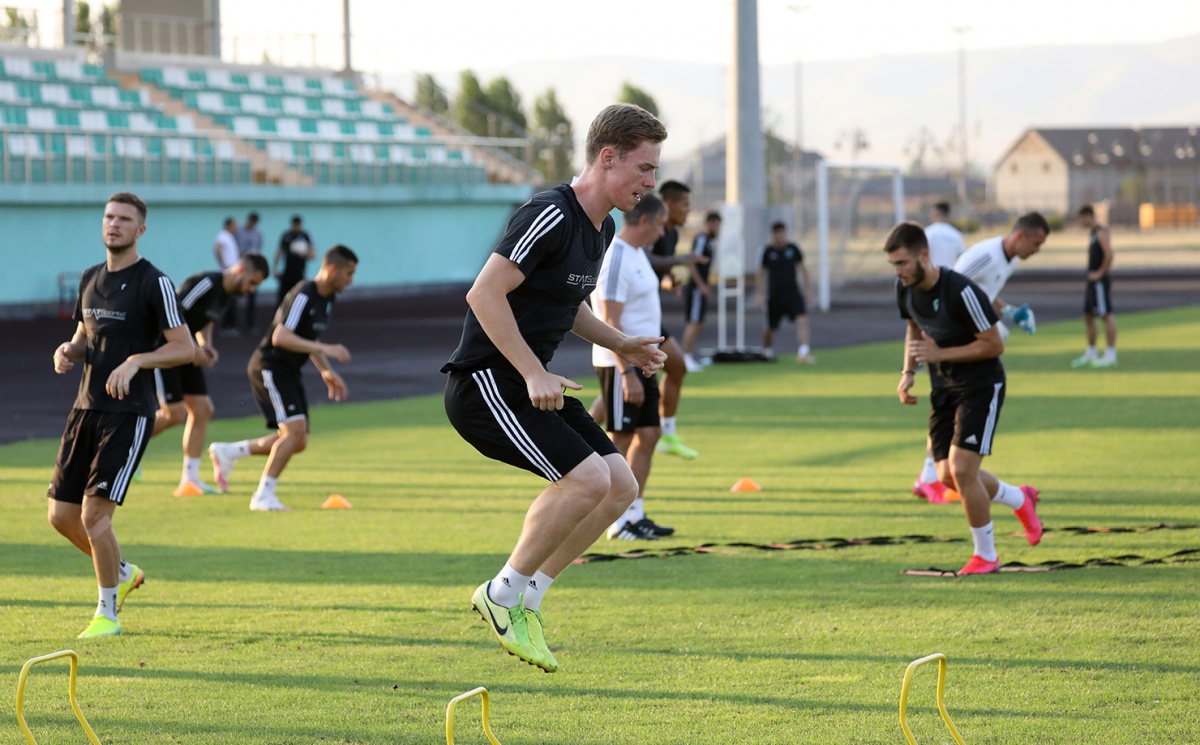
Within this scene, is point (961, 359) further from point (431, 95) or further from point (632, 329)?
point (431, 95)

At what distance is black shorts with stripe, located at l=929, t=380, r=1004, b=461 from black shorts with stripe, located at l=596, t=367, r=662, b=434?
1.91 meters

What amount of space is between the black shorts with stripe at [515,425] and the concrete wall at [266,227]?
2389cm

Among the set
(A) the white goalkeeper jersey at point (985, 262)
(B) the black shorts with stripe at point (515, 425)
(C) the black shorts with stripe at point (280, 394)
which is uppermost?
(A) the white goalkeeper jersey at point (985, 262)

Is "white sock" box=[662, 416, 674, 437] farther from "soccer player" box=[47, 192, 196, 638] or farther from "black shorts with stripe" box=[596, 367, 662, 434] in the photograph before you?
"soccer player" box=[47, 192, 196, 638]

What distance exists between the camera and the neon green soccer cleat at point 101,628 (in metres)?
6.79

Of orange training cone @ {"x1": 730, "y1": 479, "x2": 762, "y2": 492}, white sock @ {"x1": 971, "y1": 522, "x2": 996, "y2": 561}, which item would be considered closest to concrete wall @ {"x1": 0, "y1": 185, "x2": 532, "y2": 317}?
orange training cone @ {"x1": 730, "y1": 479, "x2": 762, "y2": 492}

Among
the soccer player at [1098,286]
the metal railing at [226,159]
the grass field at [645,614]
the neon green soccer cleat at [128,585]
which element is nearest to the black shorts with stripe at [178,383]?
the grass field at [645,614]

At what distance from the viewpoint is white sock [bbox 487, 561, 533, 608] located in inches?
209

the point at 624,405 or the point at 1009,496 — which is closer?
the point at 1009,496

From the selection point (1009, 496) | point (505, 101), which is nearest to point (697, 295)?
point (1009, 496)

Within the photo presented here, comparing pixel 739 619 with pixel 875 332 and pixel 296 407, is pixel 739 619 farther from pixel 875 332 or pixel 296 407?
pixel 875 332

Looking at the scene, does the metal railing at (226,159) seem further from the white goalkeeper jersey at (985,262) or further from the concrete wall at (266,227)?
the white goalkeeper jersey at (985,262)

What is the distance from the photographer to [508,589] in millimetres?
5324

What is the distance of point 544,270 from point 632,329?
4418mm
